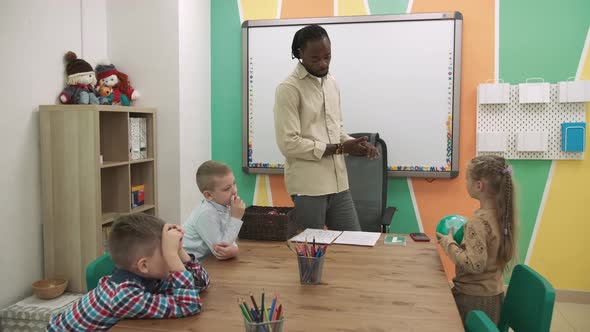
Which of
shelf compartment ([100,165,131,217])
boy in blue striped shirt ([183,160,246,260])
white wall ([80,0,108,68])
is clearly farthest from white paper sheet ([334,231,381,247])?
white wall ([80,0,108,68])

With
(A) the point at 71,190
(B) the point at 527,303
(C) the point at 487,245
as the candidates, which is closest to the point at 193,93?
(A) the point at 71,190

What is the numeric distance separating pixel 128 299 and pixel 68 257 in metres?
1.83

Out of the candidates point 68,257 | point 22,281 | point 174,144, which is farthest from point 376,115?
point 22,281

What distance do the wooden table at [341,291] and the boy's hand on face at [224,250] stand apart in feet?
0.09

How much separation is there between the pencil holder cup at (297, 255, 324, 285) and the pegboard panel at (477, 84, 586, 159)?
2.31m

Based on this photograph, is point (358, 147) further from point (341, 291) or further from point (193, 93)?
point (193, 93)

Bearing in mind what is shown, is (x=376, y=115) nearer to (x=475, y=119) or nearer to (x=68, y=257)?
(x=475, y=119)

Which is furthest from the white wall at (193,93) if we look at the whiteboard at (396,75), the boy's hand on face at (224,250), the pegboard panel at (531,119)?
the pegboard panel at (531,119)

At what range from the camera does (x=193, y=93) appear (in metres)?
3.69

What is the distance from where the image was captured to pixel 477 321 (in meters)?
1.24

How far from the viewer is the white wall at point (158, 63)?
3.48 m

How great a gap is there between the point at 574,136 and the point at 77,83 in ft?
9.98

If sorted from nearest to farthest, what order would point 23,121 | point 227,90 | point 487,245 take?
point 487,245, point 23,121, point 227,90

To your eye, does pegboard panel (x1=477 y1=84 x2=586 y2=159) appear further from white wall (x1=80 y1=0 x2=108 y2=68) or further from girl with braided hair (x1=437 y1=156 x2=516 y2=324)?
white wall (x1=80 y1=0 x2=108 y2=68)
